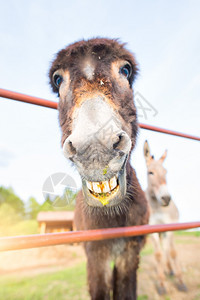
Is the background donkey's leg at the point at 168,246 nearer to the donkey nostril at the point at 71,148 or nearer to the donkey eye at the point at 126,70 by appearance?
the donkey eye at the point at 126,70

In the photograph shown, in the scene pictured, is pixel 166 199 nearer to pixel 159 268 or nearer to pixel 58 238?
pixel 159 268

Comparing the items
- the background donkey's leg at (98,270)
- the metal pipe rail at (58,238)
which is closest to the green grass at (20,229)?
the background donkey's leg at (98,270)

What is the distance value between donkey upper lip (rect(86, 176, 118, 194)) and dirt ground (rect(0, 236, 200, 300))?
3.53 meters

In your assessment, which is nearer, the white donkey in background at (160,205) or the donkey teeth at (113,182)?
the donkey teeth at (113,182)

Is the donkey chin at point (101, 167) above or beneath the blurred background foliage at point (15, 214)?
above

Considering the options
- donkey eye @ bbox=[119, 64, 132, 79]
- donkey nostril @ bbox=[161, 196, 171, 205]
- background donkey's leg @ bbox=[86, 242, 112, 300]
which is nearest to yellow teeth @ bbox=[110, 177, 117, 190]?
background donkey's leg @ bbox=[86, 242, 112, 300]

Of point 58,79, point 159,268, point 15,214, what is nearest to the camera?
point 58,79

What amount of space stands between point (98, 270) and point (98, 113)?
1501 mm

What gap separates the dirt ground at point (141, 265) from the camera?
354cm

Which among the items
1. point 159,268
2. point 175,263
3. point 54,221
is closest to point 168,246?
point 175,263

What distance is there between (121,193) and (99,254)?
86 centimetres

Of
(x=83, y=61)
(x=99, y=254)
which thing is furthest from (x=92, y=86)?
(x=99, y=254)

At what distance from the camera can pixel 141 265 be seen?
5.63 m

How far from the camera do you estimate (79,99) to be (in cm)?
118
